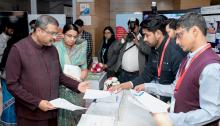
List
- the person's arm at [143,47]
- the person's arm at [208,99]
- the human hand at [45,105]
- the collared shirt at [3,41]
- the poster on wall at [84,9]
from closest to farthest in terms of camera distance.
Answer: the person's arm at [208,99] → the human hand at [45,105] → the person's arm at [143,47] → the collared shirt at [3,41] → the poster on wall at [84,9]

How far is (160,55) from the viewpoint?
2.17 m

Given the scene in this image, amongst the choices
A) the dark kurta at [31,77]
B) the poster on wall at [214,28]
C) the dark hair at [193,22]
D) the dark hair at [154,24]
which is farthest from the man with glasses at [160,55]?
the poster on wall at [214,28]

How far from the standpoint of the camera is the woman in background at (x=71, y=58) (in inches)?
94.7

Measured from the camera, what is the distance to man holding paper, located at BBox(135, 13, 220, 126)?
Answer: 1.19 metres

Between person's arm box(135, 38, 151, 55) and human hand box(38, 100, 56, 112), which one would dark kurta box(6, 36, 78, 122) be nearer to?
human hand box(38, 100, 56, 112)

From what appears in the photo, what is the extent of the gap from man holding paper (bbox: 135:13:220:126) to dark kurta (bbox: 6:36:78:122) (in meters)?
0.92

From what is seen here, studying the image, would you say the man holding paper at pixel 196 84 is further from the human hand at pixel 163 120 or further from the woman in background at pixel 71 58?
the woman in background at pixel 71 58

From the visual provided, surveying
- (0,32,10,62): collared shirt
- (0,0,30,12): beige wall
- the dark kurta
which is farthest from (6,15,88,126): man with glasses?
(0,0,30,12): beige wall

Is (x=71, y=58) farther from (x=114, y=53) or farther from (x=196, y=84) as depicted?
(x=196, y=84)

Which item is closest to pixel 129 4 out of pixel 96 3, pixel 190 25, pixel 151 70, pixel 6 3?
pixel 96 3

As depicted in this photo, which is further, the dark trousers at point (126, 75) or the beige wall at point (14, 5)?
the beige wall at point (14, 5)

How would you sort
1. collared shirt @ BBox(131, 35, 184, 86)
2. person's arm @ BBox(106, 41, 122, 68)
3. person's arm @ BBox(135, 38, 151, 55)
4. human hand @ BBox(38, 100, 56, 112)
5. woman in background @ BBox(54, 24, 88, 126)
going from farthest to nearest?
person's arm @ BBox(106, 41, 122, 68) < person's arm @ BBox(135, 38, 151, 55) < woman in background @ BBox(54, 24, 88, 126) < collared shirt @ BBox(131, 35, 184, 86) < human hand @ BBox(38, 100, 56, 112)

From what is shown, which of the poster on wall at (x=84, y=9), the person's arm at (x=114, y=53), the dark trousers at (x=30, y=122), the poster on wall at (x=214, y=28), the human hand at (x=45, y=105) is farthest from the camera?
the poster on wall at (x=84, y=9)

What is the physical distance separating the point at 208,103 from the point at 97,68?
9.71ft
